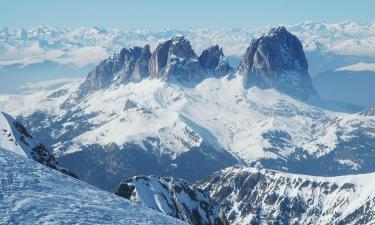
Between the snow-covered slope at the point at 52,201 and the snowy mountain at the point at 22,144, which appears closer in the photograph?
the snow-covered slope at the point at 52,201

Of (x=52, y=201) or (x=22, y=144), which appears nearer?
(x=52, y=201)

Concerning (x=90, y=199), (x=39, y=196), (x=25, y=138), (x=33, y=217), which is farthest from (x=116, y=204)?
(x=25, y=138)

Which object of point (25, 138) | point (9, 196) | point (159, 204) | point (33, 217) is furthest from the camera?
point (159, 204)

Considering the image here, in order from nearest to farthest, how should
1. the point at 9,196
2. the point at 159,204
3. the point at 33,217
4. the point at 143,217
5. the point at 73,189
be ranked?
the point at 33,217 < the point at 9,196 < the point at 143,217 < the point at 73,189 < the point at 159,204

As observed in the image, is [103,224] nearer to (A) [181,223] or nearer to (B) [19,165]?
(A) [181,223]

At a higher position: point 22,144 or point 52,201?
point 52,201
